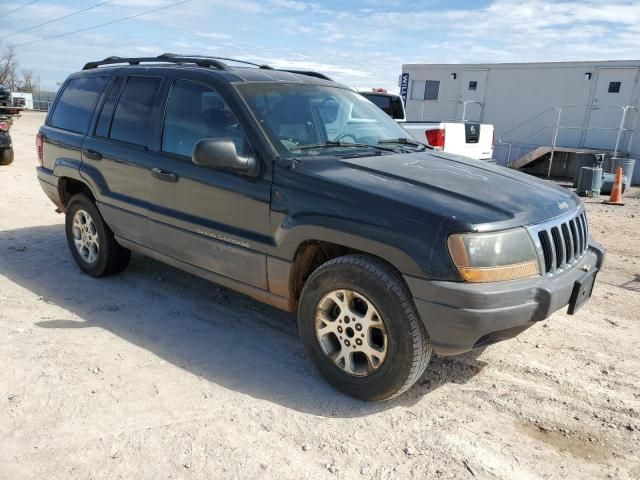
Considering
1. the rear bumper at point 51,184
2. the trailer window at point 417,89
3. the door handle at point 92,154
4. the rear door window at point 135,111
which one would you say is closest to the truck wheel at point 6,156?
the rear bumper at point 51,184

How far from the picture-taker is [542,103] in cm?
1628

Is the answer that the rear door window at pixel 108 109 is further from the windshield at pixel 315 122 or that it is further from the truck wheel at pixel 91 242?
the windshield at pixel 315 122

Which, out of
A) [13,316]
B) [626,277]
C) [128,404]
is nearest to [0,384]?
[128,404]

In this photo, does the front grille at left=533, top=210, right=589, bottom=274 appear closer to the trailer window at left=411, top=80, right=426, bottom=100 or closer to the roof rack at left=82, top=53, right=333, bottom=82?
the roof rack at left=82, top=53, right=333, bottom=82

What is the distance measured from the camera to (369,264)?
2.96 meters

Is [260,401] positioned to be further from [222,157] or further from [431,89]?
[431,89]

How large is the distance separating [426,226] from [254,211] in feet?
4.02

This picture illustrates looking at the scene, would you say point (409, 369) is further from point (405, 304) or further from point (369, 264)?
point (369, 264)

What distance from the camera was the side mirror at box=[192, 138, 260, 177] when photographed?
3266mm

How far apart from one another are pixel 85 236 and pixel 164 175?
1607 millimetres

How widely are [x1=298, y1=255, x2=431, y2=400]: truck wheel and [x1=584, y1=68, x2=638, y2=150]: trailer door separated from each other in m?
14.9

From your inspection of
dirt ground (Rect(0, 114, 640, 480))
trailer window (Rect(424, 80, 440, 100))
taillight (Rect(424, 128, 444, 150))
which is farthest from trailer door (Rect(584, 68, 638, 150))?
dirt ground (Rect(0, 114, 640, 480))

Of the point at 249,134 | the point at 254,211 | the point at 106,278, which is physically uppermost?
the point at 249,134

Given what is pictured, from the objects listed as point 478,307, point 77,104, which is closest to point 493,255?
point 478,307
